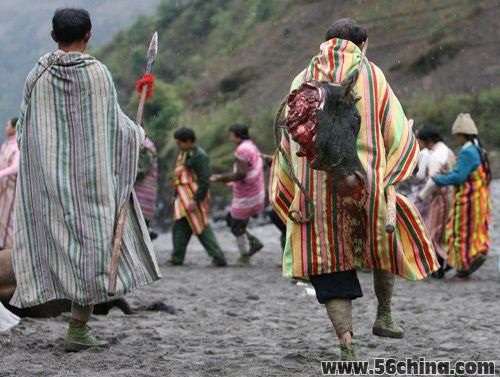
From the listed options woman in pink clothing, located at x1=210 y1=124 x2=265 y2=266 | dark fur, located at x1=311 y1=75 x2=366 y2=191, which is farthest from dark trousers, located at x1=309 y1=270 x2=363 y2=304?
woman in pink clothing, located at x1=210 y1=124 x2=265 y2=266

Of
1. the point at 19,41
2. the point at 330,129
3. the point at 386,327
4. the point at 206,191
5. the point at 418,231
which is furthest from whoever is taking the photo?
the point at 19,41

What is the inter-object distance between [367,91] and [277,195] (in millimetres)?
746

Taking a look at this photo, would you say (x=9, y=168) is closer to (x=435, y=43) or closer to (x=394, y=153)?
(x=394, y=153)

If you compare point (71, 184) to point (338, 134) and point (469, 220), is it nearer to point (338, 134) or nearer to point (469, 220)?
point (338, 134)

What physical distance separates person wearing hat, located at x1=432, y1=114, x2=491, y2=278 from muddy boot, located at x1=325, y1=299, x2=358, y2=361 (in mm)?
5496

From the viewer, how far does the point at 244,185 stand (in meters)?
12.4

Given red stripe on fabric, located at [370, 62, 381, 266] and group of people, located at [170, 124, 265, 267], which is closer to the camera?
red stripe on fabric, located at [370, 62, 381, 266]

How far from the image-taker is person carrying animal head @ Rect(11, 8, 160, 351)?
5270mm

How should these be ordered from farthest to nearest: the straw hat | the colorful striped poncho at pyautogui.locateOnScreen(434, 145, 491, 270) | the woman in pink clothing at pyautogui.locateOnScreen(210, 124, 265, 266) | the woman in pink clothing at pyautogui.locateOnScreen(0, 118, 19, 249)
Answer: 1. the woman in pink clothing at pyautogui.locateOnScreen(210, 124, 265, 266)
2. the colorful striped poncho at pyautogui.locateOnScreen(434, 145, 491, 270)
3. the straw hat
4. the woman in pink clothing at pyautogui.locateOnScreen(0, 118, 19, 249)

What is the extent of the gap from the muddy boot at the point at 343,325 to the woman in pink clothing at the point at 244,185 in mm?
7084

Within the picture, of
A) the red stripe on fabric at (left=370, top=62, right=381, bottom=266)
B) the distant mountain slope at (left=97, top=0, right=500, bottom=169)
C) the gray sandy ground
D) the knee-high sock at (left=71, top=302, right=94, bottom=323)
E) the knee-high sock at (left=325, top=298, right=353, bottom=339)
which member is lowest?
the gray sandy ground

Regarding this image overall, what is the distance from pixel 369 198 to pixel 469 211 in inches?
231

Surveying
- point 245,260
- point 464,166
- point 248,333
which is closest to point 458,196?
point 464,166

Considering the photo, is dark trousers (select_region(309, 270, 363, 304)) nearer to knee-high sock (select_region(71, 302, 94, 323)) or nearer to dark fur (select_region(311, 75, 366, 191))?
dark fur (select_region(311, 75, 366, 191))
